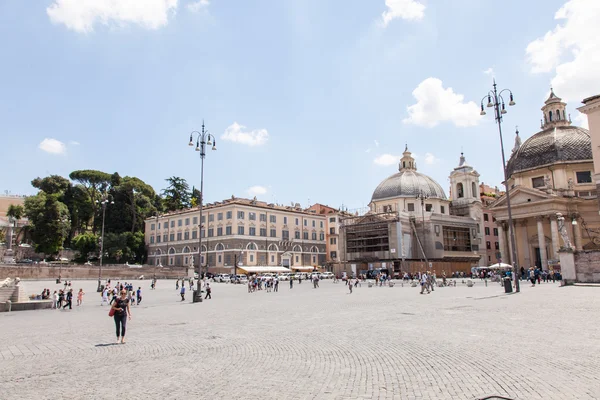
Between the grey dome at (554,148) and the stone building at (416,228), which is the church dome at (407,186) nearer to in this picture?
the stone building at (416,228)

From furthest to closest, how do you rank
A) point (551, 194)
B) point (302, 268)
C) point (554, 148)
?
point (302, 268)
point (554, 148)
point (551, 194)

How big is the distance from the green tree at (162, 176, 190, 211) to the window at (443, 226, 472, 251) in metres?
53.7

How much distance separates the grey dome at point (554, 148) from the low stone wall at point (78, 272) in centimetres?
4918

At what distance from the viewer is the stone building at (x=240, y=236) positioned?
6769cm

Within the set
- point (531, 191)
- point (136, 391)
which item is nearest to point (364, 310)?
point (136, 391)

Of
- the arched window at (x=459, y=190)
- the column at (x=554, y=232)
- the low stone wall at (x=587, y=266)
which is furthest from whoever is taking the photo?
the arched window at (x=459, y=190)

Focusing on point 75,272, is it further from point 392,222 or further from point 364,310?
point 364,310

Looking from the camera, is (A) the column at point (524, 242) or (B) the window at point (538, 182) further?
→ (B) the window at point (538, 182)

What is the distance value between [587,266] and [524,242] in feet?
82.5

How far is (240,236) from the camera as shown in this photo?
6731 cm

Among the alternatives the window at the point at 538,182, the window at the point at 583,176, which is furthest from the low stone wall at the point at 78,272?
the window at the point at 583,176

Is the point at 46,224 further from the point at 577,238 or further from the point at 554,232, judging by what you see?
the point at 577,238

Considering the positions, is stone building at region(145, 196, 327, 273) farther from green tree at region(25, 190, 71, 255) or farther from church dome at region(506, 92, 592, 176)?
church dome at region(506, 92, 592, 176)

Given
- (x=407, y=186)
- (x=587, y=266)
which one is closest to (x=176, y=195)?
(x=407, y=186)
